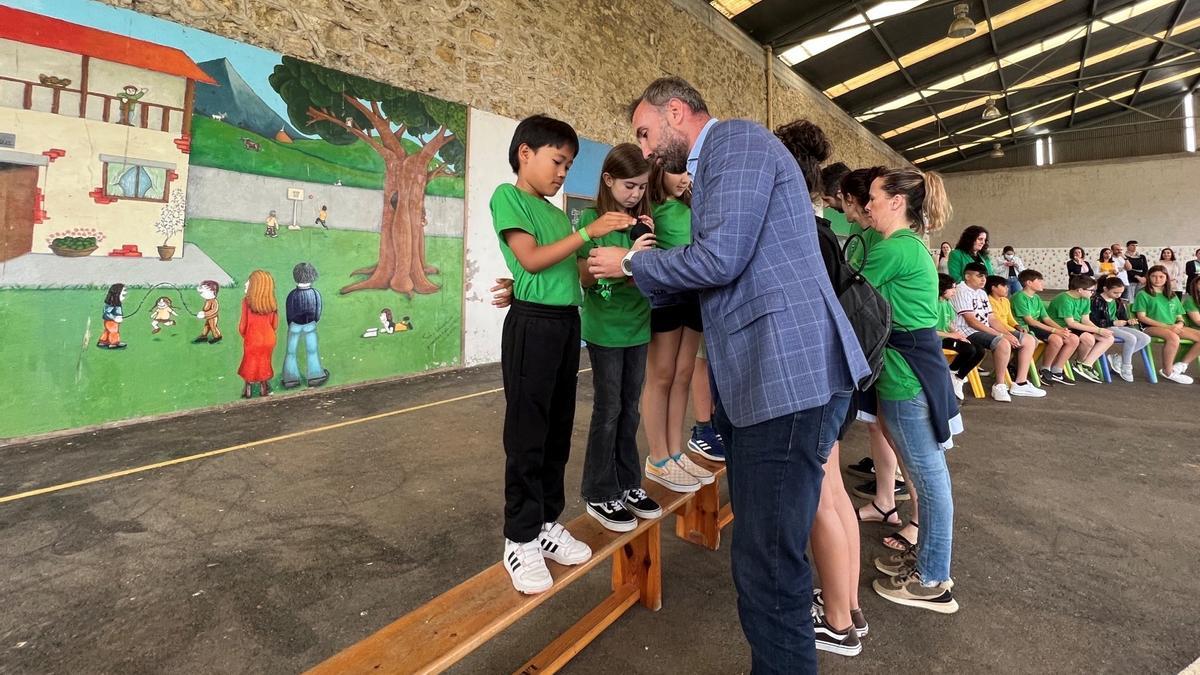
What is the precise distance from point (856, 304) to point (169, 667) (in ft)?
7.30

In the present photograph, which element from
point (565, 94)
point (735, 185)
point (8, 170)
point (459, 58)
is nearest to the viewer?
point (735, 185)

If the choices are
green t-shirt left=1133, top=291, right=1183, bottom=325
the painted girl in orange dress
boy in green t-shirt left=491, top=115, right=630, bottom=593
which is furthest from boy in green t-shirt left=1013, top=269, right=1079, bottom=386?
the painted girl in orange dress

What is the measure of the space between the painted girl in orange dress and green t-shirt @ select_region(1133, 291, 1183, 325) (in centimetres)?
968

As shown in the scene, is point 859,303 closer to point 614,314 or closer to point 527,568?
point 614,314

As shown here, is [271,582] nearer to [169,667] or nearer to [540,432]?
[169,667]

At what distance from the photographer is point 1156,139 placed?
16.3m

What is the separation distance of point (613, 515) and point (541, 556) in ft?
1.11

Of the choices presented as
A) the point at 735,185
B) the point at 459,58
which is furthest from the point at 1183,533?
the point at 459,58

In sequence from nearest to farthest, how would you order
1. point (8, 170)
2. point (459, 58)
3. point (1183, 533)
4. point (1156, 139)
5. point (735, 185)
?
point (735, 185) < point (1183, 533) < point (8, 170) < point (459, 58) < point (1156, 139)

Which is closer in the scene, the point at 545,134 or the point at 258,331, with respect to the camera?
the point at 545,134

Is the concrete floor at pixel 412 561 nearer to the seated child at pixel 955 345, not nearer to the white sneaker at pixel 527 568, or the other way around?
the white sneaker at pixel 527 568

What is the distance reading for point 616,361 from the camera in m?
1.79

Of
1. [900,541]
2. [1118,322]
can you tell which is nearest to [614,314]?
[900,541]

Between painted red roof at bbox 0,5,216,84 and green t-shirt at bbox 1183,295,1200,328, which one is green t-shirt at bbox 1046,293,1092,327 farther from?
painted red roof at bbox 0,5,216,84
